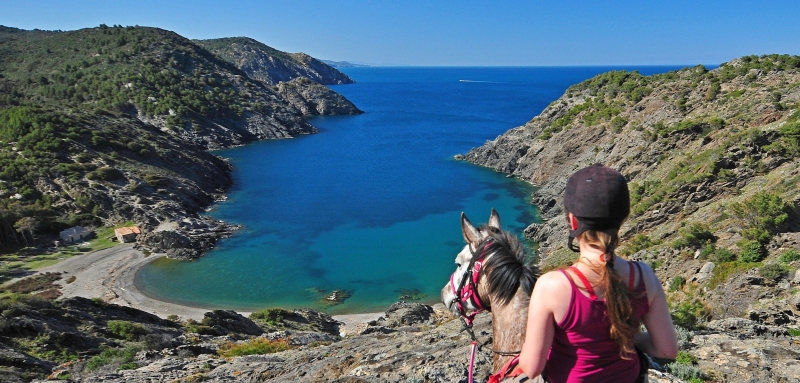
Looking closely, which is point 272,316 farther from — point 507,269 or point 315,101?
point 315,101

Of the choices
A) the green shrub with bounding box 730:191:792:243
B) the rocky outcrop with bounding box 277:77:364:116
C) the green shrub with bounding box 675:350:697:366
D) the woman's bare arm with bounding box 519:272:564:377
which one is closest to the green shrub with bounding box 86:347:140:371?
the green shrub with bounding box 675:350:697:366

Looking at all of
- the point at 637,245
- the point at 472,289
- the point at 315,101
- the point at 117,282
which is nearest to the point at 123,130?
the point at 117,282

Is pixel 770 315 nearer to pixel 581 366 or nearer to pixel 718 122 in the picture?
pixel 581 366

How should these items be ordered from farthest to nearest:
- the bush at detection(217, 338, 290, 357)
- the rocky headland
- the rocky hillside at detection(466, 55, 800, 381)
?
the bush at detection(217, 338, 290, 357) → the rocky hillside at detection(466, 55, 800, 381) → the rocky headland

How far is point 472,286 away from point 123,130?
72.7m

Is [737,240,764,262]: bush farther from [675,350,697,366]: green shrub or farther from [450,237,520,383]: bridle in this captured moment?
[450,237,520,383]: bridle

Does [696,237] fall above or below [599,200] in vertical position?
below

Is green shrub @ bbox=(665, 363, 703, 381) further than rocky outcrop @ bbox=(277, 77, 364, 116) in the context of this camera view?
No

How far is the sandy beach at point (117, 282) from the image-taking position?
101ft

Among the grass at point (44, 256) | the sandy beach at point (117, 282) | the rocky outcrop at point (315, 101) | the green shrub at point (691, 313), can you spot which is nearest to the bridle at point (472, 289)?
the green shrub at point (691, 313)

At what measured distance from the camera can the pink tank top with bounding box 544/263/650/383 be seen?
284 cm

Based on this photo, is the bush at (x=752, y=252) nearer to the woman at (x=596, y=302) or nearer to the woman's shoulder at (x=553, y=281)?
the woman at (x=596, y=302)

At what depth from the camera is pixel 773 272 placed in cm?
1277

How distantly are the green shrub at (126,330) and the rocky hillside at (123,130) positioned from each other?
23516 mm
